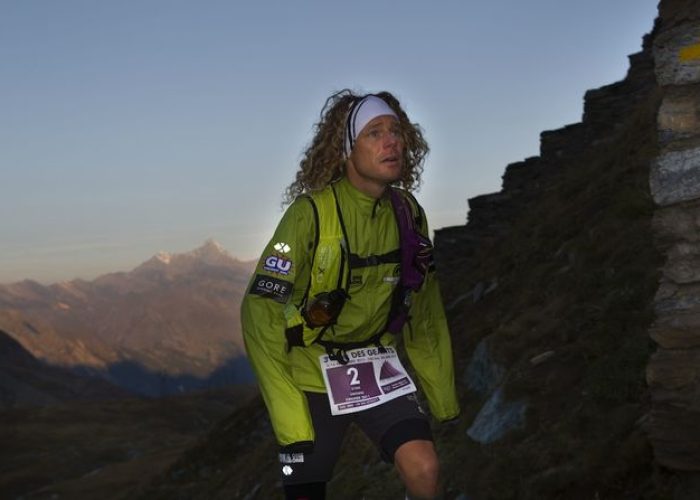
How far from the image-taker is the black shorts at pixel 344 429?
5.02m

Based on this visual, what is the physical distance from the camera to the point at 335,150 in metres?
5.52

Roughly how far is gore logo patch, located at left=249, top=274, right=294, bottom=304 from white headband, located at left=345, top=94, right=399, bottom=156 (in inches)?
41.4

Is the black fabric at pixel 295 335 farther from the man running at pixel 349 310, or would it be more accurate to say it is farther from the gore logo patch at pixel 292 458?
the gore logo patch at pixel 292 458

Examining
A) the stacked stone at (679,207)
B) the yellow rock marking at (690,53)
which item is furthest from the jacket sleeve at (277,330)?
the yellow rock marking at (690,53)

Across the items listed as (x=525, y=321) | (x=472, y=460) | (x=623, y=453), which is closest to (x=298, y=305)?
(x=623, y=453)

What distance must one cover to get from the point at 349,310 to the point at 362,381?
1.49 feet

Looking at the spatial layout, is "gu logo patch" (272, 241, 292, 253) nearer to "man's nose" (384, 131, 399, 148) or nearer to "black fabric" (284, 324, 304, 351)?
"black fabric" (284, 324, 304, 351)

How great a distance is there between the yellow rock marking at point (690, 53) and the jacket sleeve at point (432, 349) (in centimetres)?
199

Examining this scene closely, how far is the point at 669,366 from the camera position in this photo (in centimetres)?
592

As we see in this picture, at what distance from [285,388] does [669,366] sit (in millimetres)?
2794

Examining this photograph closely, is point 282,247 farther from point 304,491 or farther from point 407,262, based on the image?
point 304,491

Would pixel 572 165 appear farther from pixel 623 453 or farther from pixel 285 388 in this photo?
pixel 285 388

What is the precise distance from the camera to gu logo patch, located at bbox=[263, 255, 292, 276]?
16.1 feet

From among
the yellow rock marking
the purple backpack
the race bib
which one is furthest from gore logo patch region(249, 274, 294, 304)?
the yellow rock marking
